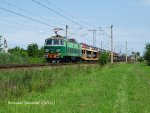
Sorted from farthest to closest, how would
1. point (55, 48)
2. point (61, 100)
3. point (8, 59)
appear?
point (8, 59)
point (55, 48)
point (61, 100)

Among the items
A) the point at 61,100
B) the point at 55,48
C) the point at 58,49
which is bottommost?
the point at 61,100

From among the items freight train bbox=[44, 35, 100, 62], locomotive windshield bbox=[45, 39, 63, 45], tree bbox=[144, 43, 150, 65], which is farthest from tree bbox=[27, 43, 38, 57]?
locomotive windshield bbox=[45, 39, 63, 45]

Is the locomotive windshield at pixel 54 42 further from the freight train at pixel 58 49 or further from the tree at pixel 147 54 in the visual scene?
the tree at pixel 147 54

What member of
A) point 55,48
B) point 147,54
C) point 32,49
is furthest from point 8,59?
point 147,54

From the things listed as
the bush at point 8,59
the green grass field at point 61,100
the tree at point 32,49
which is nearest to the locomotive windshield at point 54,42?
the bush at point 8,59

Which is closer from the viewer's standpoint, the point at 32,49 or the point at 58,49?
the point at 58,49

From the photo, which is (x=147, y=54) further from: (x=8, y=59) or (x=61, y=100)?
(x=61, y=100)

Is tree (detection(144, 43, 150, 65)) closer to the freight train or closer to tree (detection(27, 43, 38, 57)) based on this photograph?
tree (detection(27, 43, 38, 57))

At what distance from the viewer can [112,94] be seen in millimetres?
17609

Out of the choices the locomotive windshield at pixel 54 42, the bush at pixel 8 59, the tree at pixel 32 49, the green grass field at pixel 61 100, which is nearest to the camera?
the green grass field at pixel 61 100

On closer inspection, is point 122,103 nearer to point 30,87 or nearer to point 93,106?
point 93,106

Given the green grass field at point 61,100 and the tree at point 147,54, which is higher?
the tree at point 147,54

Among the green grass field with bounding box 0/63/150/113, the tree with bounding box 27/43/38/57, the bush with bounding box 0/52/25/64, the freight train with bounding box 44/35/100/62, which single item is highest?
the tree with bounding box 27/43/38/57

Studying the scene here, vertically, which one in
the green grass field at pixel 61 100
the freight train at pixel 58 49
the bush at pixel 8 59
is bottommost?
the green grass field at pixel 61 100
